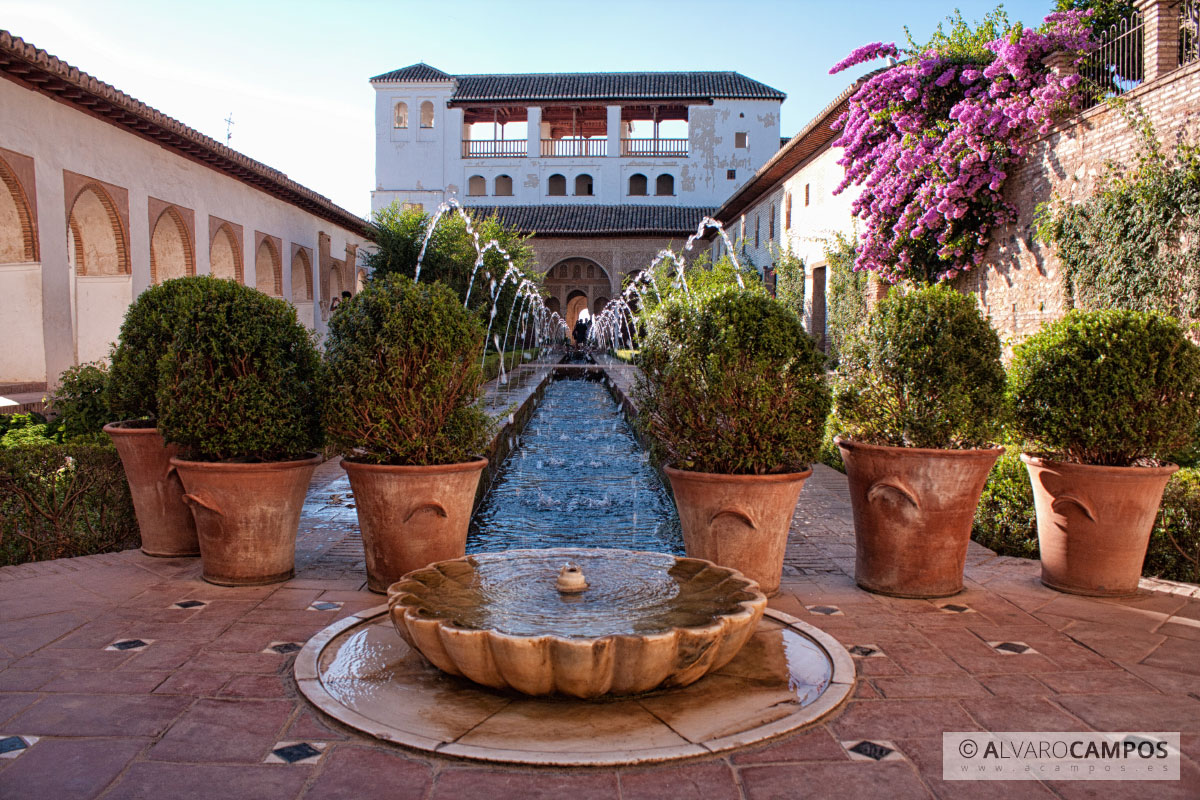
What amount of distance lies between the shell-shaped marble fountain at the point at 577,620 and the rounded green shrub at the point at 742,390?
0.53 meters

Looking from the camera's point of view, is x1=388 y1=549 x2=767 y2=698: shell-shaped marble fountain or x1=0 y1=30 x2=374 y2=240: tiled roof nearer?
x1=388 y1=549 x2=767 y2=698: shell-shaped marble fountain

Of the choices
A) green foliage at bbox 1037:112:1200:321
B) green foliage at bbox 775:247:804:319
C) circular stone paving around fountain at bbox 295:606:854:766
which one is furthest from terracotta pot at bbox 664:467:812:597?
green foliage at bbox 775:247:804:319

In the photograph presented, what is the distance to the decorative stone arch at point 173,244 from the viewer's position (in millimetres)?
12758

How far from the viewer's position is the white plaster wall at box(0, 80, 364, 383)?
9.32 meters

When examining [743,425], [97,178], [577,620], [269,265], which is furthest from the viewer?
[269,265]

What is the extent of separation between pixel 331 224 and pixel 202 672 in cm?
1856

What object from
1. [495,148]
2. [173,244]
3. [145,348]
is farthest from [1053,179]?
[495,148]

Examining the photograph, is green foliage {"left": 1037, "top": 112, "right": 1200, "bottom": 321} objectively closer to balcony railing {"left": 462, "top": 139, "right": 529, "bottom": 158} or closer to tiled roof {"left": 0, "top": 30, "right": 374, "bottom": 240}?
tiled roof {"left": 0, "top": 30, "right": 374, "bottom": 240}

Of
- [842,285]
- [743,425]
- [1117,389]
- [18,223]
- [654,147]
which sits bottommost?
[743,425]

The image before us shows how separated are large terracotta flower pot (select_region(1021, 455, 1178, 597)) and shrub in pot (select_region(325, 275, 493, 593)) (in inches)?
102

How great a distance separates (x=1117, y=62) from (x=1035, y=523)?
695cm

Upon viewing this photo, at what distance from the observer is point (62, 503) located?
445 centimetres

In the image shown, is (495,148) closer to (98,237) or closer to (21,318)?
(98,237)

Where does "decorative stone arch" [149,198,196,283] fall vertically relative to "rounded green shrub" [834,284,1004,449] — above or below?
above
